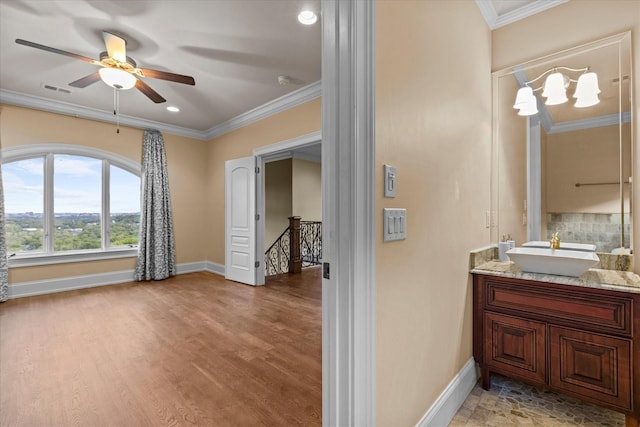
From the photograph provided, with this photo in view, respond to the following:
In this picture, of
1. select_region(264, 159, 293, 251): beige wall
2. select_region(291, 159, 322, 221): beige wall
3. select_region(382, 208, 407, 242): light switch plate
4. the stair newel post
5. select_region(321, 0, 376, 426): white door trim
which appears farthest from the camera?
select_region(291, 159, 322, 221): beige wall

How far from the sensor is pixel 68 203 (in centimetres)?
459

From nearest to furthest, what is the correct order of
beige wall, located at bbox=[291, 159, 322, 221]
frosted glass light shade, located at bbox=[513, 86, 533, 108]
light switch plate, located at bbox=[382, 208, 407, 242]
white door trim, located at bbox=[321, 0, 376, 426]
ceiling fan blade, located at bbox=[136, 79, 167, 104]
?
white door trim, located at bbox=[321, 0, 376, 426] < light switch plate, located at bbox=[382, 208, 407, 242] < frosted glass light shade, located at bbox=[513, 86, 533, 108] < ceiling fan blade, located at bbox=[136, 79, 167, 104] < beige wall, located at bbox=[291, 159, 322, 221]

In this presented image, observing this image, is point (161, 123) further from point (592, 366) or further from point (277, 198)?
point (592, 366)

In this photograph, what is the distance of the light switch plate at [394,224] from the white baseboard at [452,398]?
0.92 metres

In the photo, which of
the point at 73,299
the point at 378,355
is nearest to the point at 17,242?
the point at 73,299

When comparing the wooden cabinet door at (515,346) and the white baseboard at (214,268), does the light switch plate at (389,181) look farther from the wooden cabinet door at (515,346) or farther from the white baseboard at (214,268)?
the white baseboard at (214,268)

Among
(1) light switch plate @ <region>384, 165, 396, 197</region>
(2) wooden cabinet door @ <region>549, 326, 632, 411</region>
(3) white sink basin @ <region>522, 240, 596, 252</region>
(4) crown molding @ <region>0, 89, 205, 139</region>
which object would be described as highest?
(4) crown molding @ <region>0, 89, 205, 139</region>

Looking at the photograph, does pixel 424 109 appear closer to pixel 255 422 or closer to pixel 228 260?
pixel 255 422

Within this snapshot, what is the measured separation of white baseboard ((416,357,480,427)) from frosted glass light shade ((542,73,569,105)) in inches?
75.6

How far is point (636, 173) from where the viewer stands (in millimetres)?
1805

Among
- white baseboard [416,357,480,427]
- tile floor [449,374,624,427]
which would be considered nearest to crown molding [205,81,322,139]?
white baseboard [416,357,480,427]

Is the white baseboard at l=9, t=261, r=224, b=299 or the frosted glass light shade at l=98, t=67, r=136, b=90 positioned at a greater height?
the frosted glass light shade at l=98, t=67, r=136, b=90

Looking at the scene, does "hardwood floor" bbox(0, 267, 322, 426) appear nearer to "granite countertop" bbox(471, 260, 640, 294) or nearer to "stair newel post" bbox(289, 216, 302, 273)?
"granite countertop" bbox(471, 260, 640, 294)

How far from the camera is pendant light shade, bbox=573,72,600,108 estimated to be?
6.46 feet
